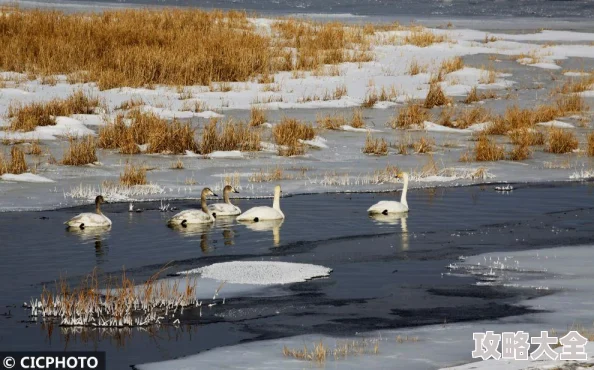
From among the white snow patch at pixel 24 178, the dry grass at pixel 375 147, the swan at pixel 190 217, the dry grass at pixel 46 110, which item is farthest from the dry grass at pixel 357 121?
the swan at pixel 190 217

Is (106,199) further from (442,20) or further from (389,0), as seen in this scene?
(389,0)

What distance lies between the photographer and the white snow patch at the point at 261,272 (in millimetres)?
11047

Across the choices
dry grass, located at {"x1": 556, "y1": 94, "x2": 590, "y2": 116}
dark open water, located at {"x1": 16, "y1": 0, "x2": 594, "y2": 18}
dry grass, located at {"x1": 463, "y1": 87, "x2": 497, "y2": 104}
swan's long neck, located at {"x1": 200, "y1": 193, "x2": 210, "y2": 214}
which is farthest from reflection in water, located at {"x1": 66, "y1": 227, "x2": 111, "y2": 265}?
dark open water, located at {"x1": 16, "y1": 0, "x2": 594, "y2": 18}

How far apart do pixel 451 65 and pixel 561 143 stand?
33.7 ft

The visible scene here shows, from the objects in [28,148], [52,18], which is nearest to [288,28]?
[52,18]

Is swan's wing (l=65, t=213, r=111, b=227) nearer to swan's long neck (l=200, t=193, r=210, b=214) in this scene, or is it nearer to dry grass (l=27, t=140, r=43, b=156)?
swan's long neck (l=200, t=193, r=210, b=214)

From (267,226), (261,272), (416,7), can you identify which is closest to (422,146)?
(267,226)

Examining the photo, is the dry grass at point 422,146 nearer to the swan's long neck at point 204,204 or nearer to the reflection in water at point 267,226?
the reflection in water at point 267,226

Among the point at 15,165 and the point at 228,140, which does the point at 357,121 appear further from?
the point at 15,165

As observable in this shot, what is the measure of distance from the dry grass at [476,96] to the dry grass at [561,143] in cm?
566

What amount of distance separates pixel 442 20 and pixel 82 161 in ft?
131

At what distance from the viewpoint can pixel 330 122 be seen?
924 inches

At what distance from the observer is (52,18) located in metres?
34.3

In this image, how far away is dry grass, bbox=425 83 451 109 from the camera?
26.4 metres
